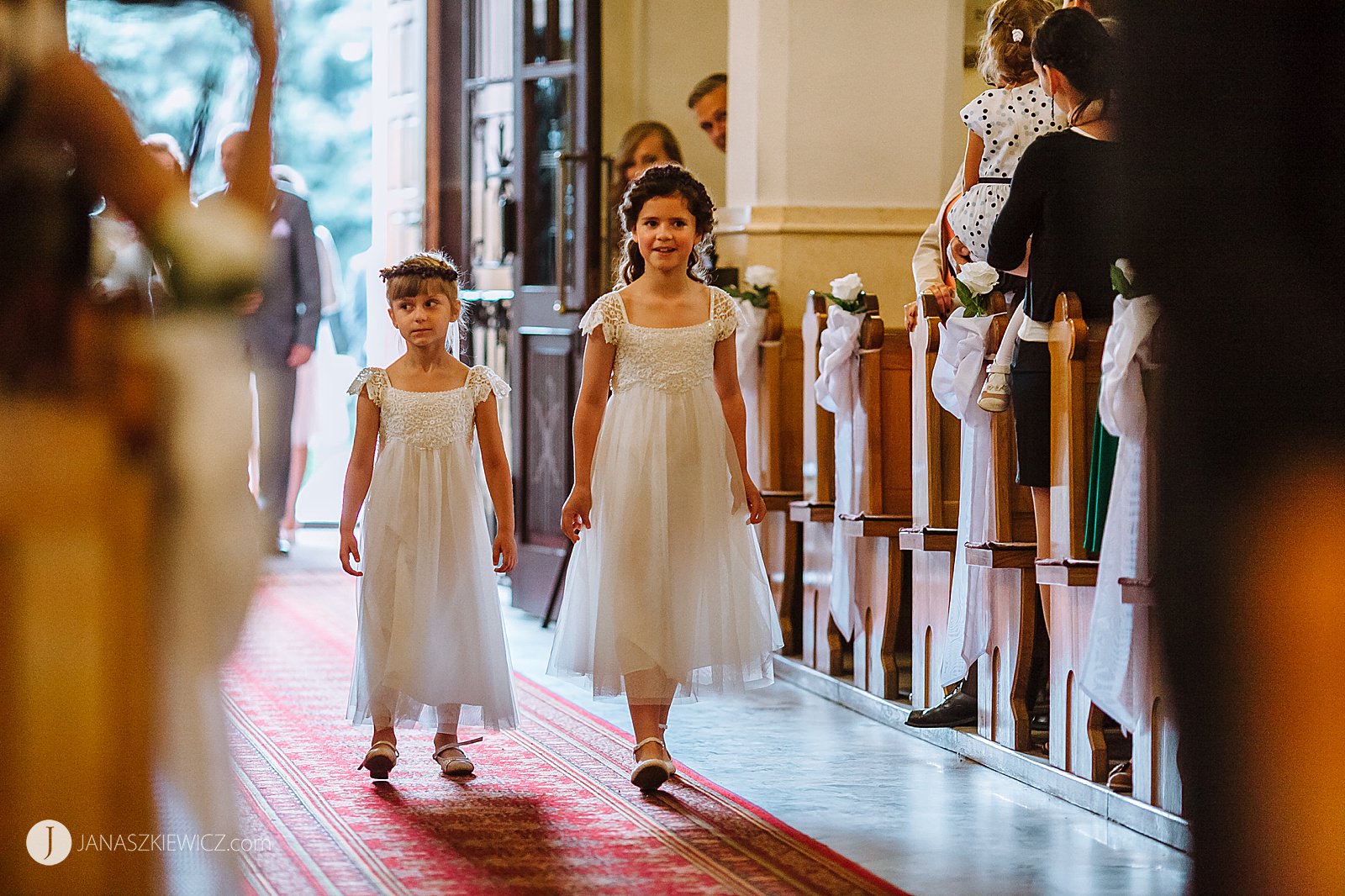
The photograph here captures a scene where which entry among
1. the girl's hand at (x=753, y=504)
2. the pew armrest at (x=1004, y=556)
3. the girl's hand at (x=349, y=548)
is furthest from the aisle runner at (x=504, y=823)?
the pew armrest at (x=1004, y=556)

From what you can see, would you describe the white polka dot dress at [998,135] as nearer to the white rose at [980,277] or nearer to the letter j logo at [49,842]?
the white rose at [980,277]

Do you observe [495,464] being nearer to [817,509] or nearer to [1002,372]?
[1002,372]

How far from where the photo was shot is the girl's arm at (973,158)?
4.87 m

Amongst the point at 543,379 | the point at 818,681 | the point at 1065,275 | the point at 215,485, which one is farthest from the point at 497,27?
the point at 215,485

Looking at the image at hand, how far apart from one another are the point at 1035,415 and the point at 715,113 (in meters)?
3.83

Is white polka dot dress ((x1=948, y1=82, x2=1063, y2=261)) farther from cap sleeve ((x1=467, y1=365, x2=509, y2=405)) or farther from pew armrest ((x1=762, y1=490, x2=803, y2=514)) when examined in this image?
pew armrest ((x1=762, y1=490, x2=803, y2=514))

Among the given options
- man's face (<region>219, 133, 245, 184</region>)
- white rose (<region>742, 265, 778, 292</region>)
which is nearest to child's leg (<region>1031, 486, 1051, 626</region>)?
white rose (<region>742, 265, 778, 292</region>)

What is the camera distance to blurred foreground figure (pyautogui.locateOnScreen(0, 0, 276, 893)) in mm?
1849

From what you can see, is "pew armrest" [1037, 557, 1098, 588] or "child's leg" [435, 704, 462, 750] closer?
"pew armrest" [1037, 557, 1098, 588]

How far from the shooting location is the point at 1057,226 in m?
4.09

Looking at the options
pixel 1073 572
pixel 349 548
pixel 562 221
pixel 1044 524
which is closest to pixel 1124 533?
pixel 1073 572

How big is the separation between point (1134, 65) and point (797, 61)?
508 cm

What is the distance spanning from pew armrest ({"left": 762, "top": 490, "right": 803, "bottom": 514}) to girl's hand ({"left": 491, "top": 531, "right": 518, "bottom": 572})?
1.86 meters

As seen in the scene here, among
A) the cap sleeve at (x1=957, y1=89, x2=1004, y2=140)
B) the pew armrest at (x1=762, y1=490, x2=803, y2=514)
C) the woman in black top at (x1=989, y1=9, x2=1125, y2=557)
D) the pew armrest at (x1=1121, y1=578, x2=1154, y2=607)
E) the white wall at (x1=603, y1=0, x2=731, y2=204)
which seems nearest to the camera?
the pew armrest at (x1=1121, y1=578, x2=1154, y2=607)
